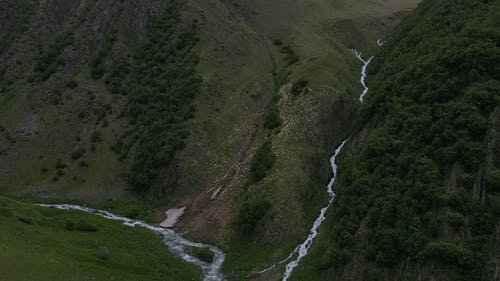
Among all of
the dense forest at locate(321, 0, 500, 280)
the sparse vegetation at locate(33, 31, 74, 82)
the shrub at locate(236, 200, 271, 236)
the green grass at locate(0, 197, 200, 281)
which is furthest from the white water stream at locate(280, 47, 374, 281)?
the sparse vegetation at locate(33, 31, 74, 82)

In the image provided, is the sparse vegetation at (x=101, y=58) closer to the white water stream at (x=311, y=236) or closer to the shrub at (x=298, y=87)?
the shrub at (x=298, y=87)

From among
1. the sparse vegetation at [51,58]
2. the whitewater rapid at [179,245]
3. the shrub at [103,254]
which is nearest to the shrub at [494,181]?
the whitewater rapid at [179,245]

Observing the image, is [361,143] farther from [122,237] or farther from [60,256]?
[60,256]

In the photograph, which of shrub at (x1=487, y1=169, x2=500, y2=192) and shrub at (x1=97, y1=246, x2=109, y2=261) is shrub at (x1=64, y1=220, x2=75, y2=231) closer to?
shrub at (x1=97, y1=246, x2=109, y2=261)

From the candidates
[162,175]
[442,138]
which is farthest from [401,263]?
[162,175]

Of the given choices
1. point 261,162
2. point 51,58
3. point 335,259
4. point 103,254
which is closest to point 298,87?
point 261,162

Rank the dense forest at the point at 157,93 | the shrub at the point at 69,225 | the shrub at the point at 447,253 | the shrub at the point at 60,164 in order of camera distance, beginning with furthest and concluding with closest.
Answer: the shrub at the point at 60,164
the dense forest at the point at 157,93
the shrub at the point at 69,225
the shrub at the point at 447,253
